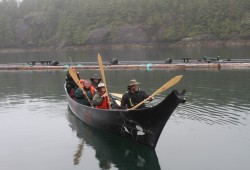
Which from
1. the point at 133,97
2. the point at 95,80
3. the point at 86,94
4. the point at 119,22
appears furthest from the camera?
the point at 119,22

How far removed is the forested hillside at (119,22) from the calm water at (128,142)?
7386cm

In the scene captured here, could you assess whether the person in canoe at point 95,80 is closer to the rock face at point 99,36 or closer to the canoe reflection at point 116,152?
the canoe reflection at point 116,152

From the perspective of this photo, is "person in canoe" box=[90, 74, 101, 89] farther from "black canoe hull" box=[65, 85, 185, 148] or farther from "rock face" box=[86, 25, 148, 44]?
"rock face" box=[86, 25, 148, 44]

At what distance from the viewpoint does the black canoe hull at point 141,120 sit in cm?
1380

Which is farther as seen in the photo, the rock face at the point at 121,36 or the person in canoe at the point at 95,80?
the rock face at the point at 121,36

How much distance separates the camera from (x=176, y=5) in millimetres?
113750

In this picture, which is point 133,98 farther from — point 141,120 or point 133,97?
point 141,120

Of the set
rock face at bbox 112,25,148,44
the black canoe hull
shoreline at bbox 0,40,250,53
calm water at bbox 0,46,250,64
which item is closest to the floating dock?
calm water at bbox 0,46,250,64

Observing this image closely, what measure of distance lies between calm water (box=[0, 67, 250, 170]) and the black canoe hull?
1.60ft

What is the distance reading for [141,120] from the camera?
14680mm

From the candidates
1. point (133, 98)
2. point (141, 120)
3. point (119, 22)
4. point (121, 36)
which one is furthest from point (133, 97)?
point (119, 22)

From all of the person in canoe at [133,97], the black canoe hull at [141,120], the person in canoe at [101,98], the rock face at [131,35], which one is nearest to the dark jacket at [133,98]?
the person in canoe at [133,97]

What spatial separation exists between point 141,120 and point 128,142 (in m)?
1.80

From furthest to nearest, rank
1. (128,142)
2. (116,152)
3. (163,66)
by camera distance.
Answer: (163,66)
(128,142)
(116,152)
